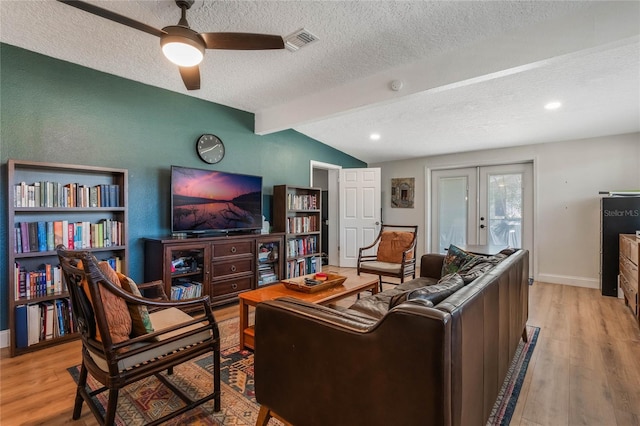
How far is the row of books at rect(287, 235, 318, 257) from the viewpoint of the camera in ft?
14.8

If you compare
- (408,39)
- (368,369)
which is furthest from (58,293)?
(408,39)

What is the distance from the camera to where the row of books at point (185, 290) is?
10.3 ft

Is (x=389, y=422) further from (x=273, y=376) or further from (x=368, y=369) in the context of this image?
(x=273, y=376)

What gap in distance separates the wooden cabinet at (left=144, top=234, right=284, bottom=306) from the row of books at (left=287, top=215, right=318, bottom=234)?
701 millimetres

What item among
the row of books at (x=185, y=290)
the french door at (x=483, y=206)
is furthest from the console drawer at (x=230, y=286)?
the french door at (x=483, y=206)

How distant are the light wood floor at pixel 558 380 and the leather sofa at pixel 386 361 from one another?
60 centimetres

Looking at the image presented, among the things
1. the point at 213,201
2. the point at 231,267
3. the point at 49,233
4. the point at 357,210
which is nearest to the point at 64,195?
the point at 49,233

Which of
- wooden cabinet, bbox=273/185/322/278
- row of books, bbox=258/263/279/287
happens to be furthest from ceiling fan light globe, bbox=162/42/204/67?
row of books, bbox=258/263/279/287

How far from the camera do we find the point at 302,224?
471 centimetres

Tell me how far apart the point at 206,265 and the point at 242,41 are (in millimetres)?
2229

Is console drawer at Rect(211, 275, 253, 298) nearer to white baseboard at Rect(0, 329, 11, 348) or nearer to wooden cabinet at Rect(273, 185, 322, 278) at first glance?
wooden cabinet at Rect(273, 185, 322, 278)

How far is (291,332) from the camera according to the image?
129 centimetres

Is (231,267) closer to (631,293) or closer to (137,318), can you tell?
(137,318)

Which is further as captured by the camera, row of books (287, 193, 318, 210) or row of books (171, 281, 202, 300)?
row of books (287, 193, 318, 210)
